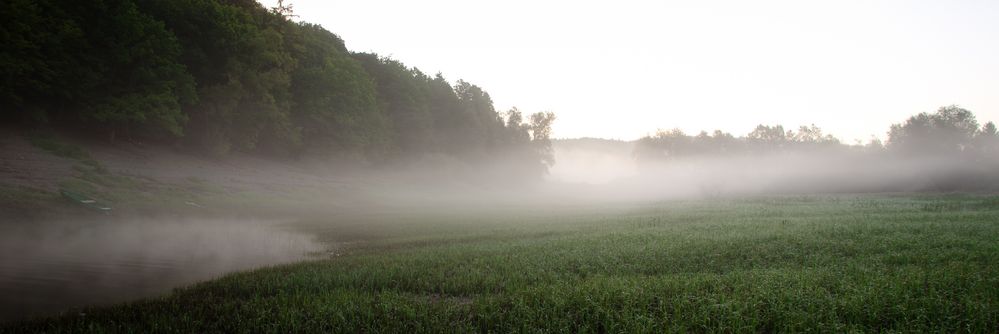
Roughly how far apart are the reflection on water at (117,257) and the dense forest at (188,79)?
67.3 ft

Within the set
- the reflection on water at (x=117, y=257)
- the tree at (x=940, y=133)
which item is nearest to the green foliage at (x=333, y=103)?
the reflection on water at (x=117, y=257)

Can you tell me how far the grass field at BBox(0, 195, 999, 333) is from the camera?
682 cm

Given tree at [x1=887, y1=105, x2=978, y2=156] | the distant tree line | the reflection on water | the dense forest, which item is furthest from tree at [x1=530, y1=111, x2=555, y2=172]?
the reflection on water

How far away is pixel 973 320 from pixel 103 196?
36.7 m

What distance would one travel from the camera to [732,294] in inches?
314

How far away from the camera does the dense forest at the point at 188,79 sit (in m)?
34.0

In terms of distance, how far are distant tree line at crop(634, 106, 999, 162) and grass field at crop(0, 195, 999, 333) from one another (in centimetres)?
10536

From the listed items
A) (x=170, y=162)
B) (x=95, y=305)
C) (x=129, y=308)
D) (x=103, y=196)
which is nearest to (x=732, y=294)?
(x=129, y=308)

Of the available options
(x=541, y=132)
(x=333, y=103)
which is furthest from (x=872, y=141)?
(x=333, y=103)

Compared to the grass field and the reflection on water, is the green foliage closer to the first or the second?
the reflection on water

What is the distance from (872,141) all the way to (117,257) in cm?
16550

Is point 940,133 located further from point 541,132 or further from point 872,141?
point 541,132

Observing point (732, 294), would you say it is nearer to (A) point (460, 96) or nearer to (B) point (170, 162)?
(B) point (170, 162)

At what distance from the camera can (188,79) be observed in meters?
42.2
